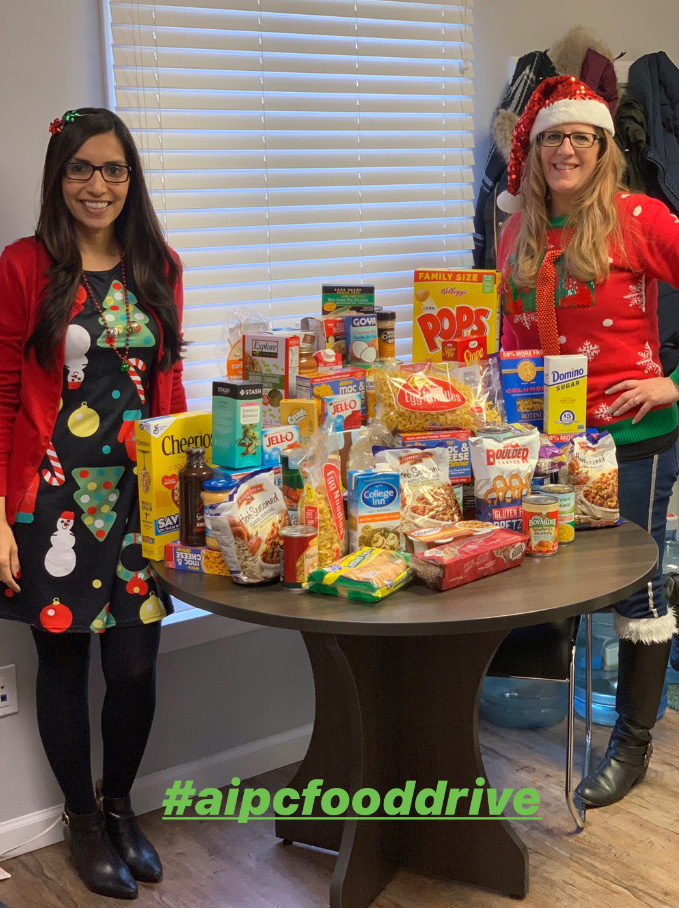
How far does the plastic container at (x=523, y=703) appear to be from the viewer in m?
2.95

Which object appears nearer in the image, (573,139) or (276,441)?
(276,441)

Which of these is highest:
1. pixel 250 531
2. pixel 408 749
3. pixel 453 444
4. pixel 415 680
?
pixel 453 444

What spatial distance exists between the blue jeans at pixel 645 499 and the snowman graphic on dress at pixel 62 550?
1305mm

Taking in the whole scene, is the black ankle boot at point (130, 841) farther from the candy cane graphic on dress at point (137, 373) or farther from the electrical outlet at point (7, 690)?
the candy cane graphic on dress at point (137, 373)

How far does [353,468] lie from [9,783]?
4.03ft

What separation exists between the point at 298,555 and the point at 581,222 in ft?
3.77

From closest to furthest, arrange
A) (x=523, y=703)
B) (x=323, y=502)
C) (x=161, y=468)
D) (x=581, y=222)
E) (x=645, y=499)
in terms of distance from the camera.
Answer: (x=323, y=502)
(x=161, y=468)
(x=581, y=222)
(x=645, y=499)
(x=523, y=703)

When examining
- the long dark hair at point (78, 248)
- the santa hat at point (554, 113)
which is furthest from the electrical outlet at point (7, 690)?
the santa hat at point (554, 113)

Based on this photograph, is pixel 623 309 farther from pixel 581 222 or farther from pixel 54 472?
pixel 54 472

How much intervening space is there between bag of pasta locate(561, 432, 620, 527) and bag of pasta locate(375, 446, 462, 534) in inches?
11.5

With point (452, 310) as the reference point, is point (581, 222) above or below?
above

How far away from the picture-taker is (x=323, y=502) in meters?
1.80

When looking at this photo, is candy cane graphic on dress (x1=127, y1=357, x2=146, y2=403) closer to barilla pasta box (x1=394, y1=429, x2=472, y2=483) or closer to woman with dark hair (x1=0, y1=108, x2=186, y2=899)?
woman with dark hair (x1=0, y1=108, x2=186, y2=899)

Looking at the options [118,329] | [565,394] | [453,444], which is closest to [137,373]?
[118,329]
